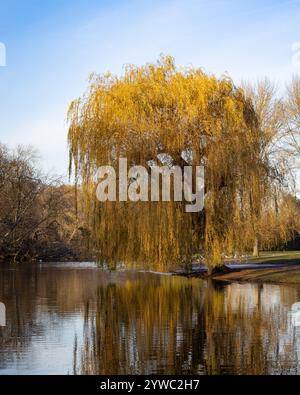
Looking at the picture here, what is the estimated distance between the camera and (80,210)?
2356cm

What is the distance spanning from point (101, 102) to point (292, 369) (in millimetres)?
14685

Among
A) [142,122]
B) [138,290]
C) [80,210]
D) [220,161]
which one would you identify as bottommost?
[138,290]

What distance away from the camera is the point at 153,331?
44.7 ft

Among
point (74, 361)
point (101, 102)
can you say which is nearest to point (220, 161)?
point (101, 102)
